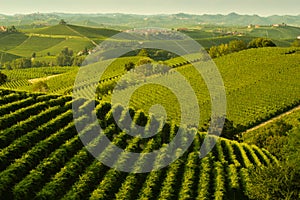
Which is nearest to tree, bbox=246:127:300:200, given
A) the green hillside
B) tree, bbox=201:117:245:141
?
tree, bbox=201:117:245:141

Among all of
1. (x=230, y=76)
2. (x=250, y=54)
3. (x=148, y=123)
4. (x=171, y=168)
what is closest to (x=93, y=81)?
(x=230, y=76)

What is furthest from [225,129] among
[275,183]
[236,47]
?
[236,47]

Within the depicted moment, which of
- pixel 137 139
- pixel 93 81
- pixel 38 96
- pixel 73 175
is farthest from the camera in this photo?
pixel 93 81

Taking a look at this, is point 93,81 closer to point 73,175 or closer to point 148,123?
point 148,123

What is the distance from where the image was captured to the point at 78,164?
81.5ft

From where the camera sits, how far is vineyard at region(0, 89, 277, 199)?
72.9 ft

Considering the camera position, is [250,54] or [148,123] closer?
[148,123]

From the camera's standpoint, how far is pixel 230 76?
106375 mm

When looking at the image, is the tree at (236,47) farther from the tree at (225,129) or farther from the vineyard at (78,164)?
the vineyard at (78,164)

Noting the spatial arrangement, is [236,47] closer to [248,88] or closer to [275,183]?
[248,88]

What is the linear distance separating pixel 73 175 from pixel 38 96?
12.7 m

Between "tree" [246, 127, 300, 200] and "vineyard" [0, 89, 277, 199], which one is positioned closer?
"vineyard" [0, 89, 277, 199]

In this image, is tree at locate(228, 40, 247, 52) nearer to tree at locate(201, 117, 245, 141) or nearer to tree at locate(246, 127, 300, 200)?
tree at locate(201, 117, 245, 141)

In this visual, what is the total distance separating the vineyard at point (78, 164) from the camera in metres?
22.2
